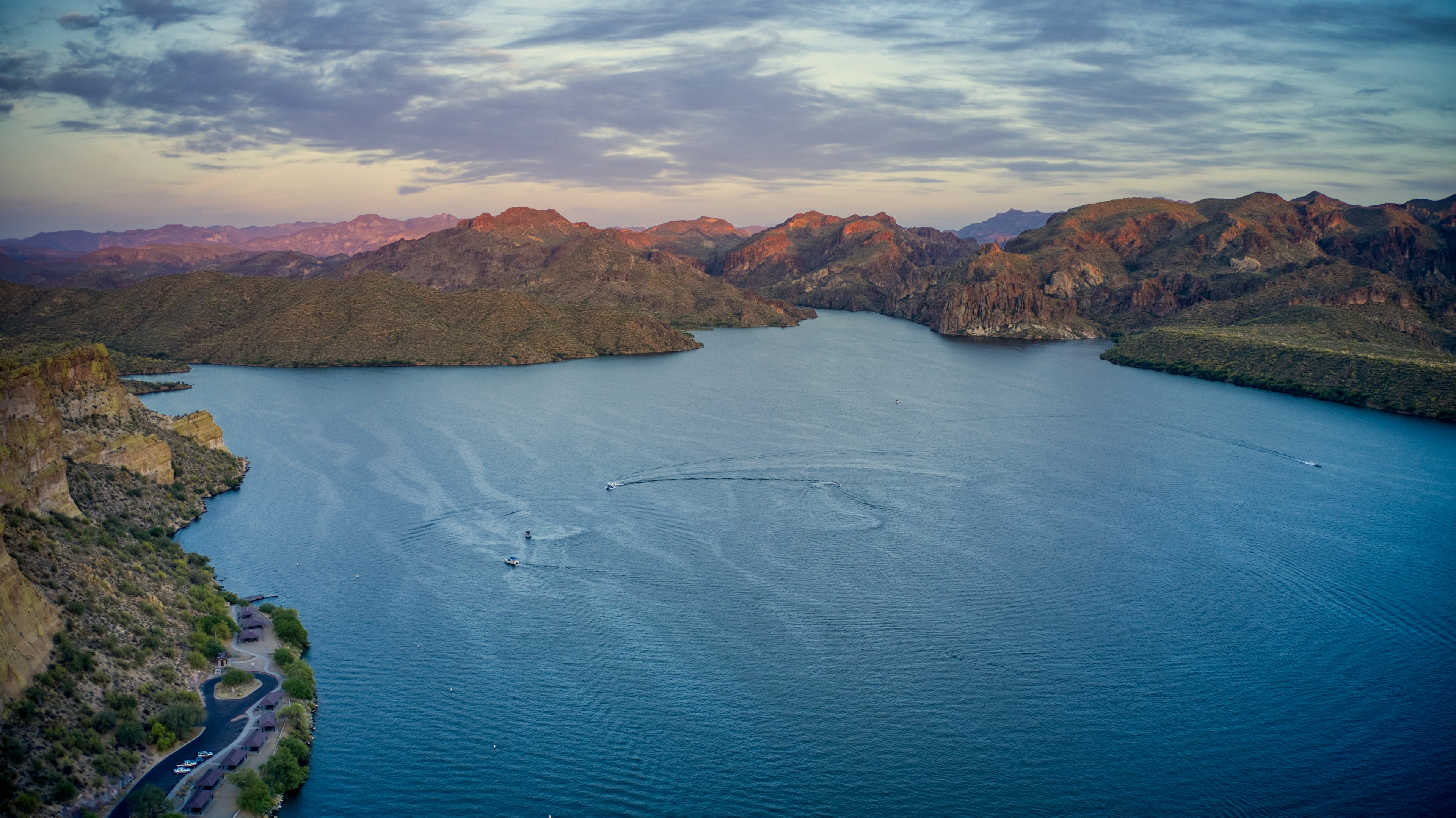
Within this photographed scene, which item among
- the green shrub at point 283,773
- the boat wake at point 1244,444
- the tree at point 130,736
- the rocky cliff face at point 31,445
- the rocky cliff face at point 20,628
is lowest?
the green shrub at point 283,773

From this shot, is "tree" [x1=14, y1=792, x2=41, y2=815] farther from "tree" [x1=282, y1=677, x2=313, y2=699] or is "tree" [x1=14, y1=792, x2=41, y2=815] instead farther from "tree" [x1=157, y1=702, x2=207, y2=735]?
"tree" [x1=282, y1=677, x2=313, y2=699]

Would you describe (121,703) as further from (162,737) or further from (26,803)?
(26,803)

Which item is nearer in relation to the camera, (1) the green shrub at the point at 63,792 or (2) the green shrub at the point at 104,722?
(1) the green shrub at the point at 63,792

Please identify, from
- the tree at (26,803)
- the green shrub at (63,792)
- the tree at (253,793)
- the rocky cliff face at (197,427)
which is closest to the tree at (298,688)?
the tree at (253,793)

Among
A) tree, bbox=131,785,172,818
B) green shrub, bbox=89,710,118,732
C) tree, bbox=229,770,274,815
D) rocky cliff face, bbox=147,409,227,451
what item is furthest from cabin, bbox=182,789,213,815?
rocky cliff face, bbox=147,409,227,451

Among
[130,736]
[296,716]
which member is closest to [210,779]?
[130,736]

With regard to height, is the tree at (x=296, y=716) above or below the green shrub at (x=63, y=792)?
below

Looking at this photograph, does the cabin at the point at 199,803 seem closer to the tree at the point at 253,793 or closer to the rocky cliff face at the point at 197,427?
the tree at the point at 253,793
